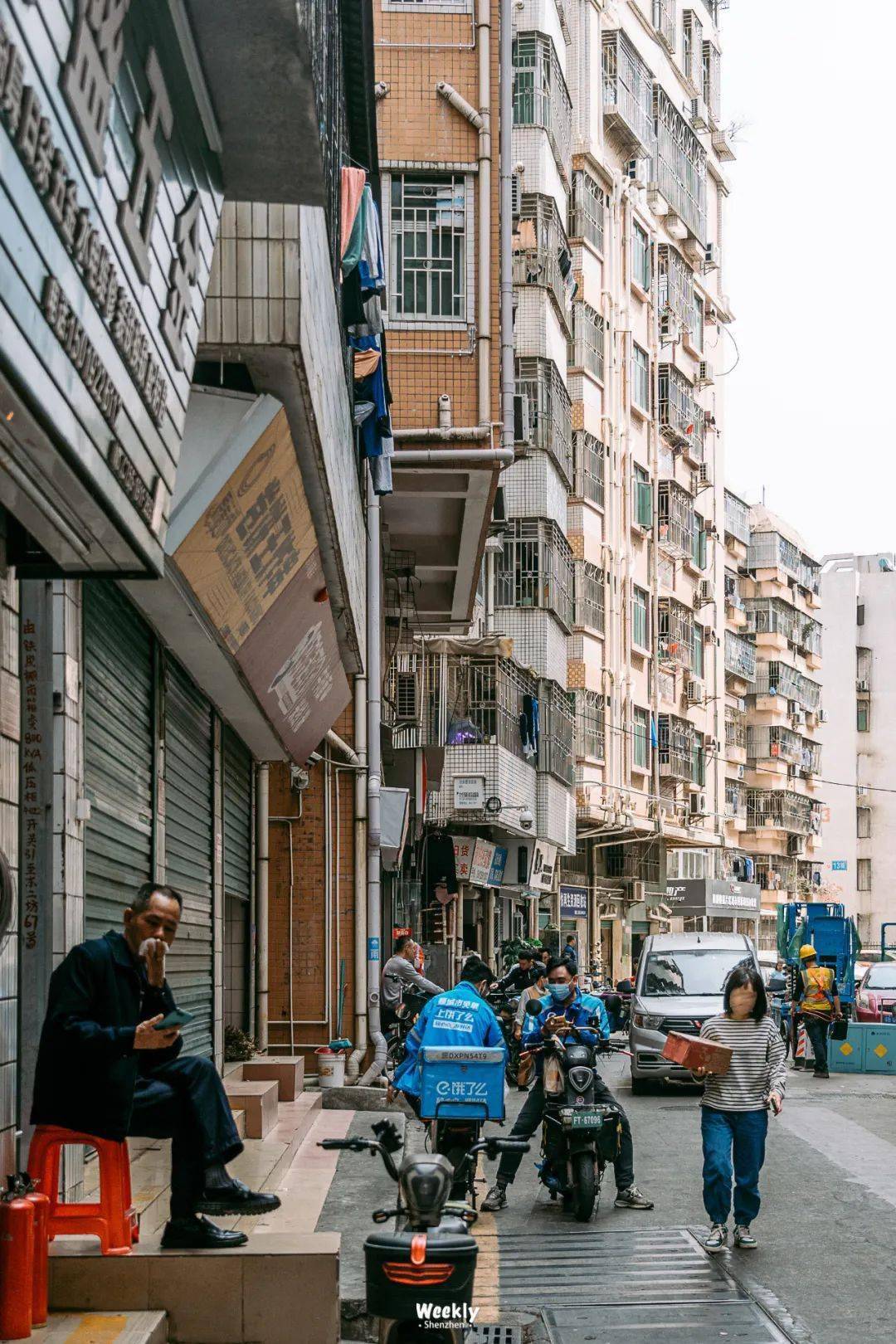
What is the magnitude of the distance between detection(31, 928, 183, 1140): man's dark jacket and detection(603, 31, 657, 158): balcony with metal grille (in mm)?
43693

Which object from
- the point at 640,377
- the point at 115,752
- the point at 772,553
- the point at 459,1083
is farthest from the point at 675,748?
the point at 115,752

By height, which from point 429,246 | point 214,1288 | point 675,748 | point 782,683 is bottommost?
point 214,1288

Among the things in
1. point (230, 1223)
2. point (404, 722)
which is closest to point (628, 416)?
point (404, 722)

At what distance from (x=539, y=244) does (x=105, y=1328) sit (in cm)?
2901

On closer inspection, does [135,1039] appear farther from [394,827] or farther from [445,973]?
[445,973]

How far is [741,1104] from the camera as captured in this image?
10555 millimetres

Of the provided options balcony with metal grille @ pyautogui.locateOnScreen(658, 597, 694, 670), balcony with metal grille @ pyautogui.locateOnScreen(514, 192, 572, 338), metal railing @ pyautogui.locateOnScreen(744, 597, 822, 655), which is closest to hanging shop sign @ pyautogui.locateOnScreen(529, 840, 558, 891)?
balcony with metal grille @ pyautogui.locateOnScreen(514, 192, 572, 338)

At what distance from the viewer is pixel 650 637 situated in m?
51.9

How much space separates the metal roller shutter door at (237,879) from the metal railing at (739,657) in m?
54.7

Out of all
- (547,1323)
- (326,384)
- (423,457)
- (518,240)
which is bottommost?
(547,1323)

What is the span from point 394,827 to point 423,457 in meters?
4.46

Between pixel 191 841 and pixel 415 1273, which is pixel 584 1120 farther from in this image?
pixel 415 1273

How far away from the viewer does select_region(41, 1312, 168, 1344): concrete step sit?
6770 mm

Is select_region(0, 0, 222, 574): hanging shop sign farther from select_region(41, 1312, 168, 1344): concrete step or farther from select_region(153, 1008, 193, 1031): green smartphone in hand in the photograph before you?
select_region(41, 1312, 168, 1344): concrete step
